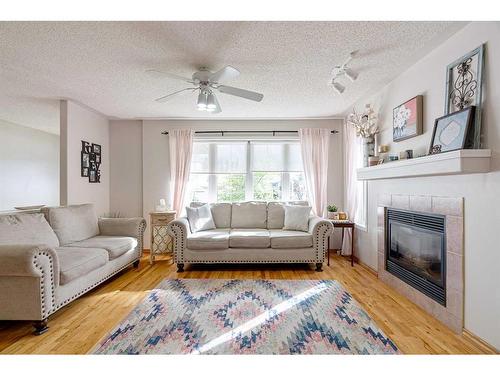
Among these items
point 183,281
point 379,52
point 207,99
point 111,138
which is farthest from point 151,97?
point 379,52

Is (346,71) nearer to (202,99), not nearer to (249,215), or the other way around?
(202,99)

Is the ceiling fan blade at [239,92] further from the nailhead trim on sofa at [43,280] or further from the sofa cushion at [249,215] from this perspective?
the sofa cushion at [249,215]

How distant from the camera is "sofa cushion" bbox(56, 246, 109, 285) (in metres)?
2.35

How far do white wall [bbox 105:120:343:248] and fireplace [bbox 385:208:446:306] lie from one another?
69.1 inches

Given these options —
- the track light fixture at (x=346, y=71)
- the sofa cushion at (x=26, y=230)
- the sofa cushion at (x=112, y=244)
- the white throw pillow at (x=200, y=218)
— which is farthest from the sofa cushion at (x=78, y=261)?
the track light fixture at (x=346, y=71)

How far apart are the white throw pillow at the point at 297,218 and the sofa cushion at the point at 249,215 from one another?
1.32ft

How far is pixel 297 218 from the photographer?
160 inches

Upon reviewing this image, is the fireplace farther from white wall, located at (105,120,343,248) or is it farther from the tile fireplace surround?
white wall, located at (105,120,343,248)

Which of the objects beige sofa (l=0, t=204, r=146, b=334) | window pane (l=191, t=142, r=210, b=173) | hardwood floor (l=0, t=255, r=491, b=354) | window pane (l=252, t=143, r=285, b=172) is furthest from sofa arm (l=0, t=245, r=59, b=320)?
window pane (l=252, t=143, r=285, b=172)

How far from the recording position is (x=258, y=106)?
160 inches

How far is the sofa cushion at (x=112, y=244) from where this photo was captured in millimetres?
3111

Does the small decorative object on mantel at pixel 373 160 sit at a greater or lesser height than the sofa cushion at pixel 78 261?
greater

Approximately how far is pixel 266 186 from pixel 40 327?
11.8 feet
